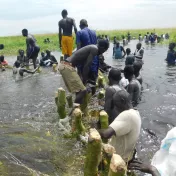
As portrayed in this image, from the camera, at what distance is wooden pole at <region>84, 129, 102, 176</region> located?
335 cm

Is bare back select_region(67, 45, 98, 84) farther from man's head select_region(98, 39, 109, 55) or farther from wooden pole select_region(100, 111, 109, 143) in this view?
wooden pole select_region(100, 111, 109, 143)

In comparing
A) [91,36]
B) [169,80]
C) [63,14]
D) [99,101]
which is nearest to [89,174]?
[99,101]

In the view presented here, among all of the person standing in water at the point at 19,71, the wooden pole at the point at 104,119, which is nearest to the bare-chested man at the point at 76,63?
the wooden pole at the point at 104,119

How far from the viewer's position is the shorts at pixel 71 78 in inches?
248

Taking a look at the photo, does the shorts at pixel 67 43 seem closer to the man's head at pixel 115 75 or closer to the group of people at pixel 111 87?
the group of people at pixel 111 87

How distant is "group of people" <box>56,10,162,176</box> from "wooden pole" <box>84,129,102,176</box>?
0.80 ft

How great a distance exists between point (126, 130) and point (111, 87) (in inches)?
48.0

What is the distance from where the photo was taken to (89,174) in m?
3.56

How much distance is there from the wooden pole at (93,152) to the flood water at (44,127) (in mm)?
1166

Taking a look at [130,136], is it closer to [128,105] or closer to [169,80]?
[128,105]

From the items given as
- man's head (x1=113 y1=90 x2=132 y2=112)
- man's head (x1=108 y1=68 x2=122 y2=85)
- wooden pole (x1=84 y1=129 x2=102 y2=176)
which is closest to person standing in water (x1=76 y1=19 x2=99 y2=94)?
man's head (x1=108 y1=68 x2=122 y2=85)

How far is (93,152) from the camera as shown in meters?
3.38

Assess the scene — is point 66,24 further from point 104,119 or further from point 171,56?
point 171,56

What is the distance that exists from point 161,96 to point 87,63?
4385 millimetres
